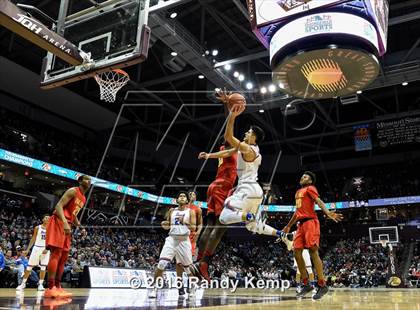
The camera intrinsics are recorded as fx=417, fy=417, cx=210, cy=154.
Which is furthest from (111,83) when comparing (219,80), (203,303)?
(219,80)

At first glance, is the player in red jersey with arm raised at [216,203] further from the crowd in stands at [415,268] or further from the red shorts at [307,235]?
the crowd in stands at [415,268]

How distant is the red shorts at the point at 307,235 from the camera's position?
581cm

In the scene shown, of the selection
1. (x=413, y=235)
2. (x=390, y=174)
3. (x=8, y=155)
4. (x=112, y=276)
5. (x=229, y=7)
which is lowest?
(x=112, y=276)

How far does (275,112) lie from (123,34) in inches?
714

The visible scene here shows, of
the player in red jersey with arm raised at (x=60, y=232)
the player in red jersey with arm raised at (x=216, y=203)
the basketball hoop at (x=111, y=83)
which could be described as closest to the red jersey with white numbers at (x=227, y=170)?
the player in red jersey with arm raised at (x=216, y=203)

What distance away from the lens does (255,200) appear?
179 inches

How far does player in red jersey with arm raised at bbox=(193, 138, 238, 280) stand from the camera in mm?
4859

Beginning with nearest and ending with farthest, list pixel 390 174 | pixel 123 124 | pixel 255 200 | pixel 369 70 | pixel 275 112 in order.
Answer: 1. pixel 255 200
2. pixel 369 70
3. pixel 275 112
4. pixel 123 124
5. pixel 390 174

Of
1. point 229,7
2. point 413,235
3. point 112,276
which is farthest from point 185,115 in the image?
point 413,235

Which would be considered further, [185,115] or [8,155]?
[185,115]

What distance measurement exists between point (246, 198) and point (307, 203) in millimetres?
1982

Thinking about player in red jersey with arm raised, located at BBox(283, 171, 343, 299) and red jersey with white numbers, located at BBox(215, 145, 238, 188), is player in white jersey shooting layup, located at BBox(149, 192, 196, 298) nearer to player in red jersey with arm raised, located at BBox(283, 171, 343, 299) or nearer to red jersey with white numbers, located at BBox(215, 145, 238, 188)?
red jersey with white numbers, located at BBox(215, 145, 238, 188)

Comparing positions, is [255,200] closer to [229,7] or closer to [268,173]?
[229,7]

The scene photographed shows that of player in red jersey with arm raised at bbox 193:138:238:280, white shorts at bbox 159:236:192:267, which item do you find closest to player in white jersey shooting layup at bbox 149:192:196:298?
white shorts at bbox 159:236:192:267
